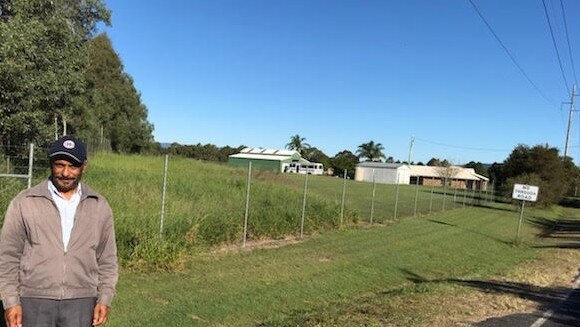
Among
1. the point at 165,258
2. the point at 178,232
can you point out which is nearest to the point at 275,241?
the point at 178,232

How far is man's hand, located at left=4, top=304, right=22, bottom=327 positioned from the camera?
11.1ft

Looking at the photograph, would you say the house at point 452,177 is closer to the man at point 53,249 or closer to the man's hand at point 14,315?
the man at point 53,249

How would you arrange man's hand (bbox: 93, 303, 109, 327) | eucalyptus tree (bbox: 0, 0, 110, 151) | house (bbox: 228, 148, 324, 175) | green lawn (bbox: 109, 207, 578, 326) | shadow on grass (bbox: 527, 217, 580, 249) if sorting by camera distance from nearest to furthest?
1. man's hand (bbox: 93, 303, 109, 327)
2. green lawn (bbox: 109, 207, 578, 326)
3. eucalyptus tree (bbox: 0, 0, 110, 151)
4. shadow on grass (bbox: 527, 217, 580, 249)
5. house (bbox: 228, 148, 324, 175)

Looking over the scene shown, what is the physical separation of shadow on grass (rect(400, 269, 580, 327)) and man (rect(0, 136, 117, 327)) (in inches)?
223

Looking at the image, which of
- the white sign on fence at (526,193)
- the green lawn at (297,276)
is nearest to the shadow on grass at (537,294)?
the green lawn at (297,276)

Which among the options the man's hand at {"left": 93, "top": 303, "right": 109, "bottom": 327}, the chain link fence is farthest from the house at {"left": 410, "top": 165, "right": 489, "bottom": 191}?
the man's hand at {"left": 93, "top": 303, "right": 109, "bottom": 327}

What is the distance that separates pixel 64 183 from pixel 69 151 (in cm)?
20

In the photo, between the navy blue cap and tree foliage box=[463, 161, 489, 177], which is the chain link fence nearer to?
the navy blue cap

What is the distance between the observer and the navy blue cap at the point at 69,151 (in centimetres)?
344

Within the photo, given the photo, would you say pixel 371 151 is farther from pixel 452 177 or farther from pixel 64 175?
pixel 64 175

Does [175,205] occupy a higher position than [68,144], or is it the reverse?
[68,144]

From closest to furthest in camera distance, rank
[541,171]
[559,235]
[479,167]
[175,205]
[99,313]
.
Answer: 1. [99,313]
2. [175,205]
3. [559,235]
4. [541,171]
5. [479,167]

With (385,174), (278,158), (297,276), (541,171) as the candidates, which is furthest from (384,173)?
(297,276)

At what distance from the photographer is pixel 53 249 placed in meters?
3.41
